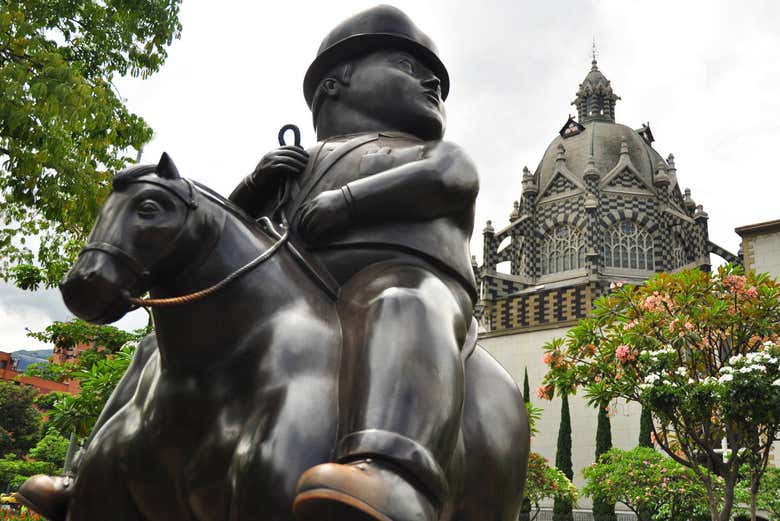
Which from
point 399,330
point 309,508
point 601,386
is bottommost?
point 309,508

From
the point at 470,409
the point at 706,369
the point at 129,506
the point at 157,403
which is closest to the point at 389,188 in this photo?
the point at 470,409

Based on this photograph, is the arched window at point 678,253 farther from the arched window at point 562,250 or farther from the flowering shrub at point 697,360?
the flowering shrub at point 697,360

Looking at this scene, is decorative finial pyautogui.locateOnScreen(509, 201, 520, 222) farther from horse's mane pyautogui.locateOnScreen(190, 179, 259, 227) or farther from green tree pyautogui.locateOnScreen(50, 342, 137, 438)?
horse's mane pyautogui.locateOnScreen(190, 179, 259, 227)

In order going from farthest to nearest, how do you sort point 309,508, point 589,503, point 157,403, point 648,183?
point 648,183 < point 589,503 < point 157,403 < point 309,508

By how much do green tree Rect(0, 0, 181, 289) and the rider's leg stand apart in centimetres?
625

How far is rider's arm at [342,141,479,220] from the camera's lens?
2.04m

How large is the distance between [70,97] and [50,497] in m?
5.80

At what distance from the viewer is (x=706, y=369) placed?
11320 mm

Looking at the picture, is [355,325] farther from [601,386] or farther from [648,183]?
[648,183]

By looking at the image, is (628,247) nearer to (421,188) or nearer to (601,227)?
(601,227)

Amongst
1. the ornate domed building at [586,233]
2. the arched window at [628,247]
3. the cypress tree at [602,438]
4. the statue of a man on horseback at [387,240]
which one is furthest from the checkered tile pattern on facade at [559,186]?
the statue of a man on horseback at [387,240]

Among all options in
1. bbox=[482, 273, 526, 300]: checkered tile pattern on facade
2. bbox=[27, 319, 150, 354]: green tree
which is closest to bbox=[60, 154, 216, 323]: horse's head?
bbox=[27, 319, 150, 354]: green tree

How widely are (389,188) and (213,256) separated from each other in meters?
0.56

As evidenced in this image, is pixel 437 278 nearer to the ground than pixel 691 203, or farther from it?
nearer to the ground
